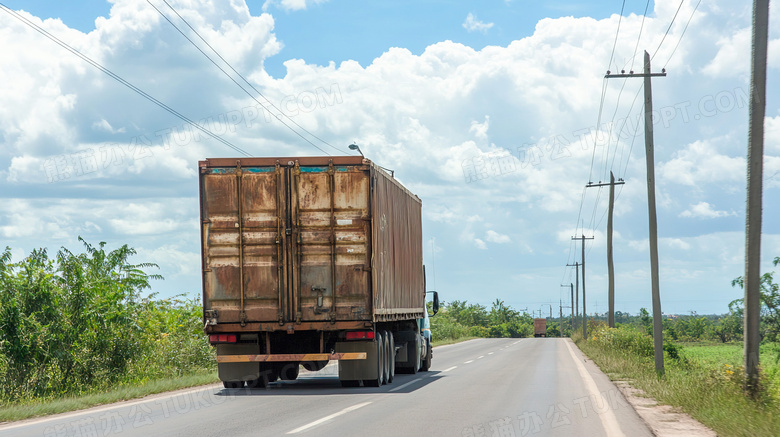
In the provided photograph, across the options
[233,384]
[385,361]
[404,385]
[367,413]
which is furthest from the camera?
[404,385]

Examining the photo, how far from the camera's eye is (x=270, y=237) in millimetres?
14719

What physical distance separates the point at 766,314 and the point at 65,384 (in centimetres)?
4048

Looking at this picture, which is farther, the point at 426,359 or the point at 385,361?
the point at 426,359

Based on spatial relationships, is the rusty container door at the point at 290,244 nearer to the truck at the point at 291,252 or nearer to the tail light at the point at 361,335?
the truck at the point at 291,252

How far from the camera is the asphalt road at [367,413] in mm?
9578

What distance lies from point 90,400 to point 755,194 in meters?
11.3

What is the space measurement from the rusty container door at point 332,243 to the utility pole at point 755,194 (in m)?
6.51

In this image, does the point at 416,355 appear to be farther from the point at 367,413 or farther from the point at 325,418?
the point at 325,418

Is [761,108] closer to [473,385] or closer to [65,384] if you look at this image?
[473,385]

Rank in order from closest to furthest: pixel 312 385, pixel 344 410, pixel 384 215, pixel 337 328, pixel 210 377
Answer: pixel 344 410 < pixel 337 328 < pixel 384 215 < pixel 312 385 < pixel 210 377

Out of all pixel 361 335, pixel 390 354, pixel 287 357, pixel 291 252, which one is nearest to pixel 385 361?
pixel 390 354

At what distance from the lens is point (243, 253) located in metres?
14.7

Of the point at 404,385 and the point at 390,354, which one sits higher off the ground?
the point at 390,354

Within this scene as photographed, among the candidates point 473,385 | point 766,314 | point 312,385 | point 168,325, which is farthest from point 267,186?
point 766,314
